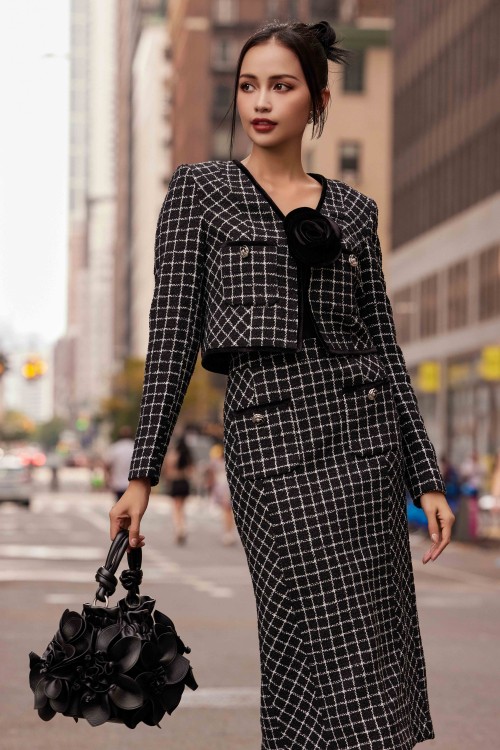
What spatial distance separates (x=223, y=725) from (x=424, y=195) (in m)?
52.9

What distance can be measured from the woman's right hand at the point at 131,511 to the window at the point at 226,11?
111m

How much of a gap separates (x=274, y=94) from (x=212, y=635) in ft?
29.1

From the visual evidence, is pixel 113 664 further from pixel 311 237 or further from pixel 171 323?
pixel 311 237

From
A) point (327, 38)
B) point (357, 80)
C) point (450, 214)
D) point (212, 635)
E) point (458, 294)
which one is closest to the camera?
point (327, 38)

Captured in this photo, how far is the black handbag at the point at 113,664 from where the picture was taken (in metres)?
3.70

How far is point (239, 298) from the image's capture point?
386cm

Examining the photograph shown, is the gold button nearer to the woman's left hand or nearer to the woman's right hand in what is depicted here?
the woman's right hand

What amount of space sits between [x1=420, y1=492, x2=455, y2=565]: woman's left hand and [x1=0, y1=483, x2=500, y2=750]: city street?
365 centimetres

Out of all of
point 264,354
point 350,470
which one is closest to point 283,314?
point 264,354

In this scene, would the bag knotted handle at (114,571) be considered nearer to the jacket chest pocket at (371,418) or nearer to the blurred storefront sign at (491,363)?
the jacket chest pocket at (371,418)

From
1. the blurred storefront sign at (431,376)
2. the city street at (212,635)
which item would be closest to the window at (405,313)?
the blurred storefront sign at (431,376)

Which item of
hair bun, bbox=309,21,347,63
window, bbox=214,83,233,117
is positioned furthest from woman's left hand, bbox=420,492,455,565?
window, bbox=214,83,233,117

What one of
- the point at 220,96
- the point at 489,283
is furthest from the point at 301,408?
the point at 220,96

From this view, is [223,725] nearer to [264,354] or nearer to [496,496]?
[264,354]
